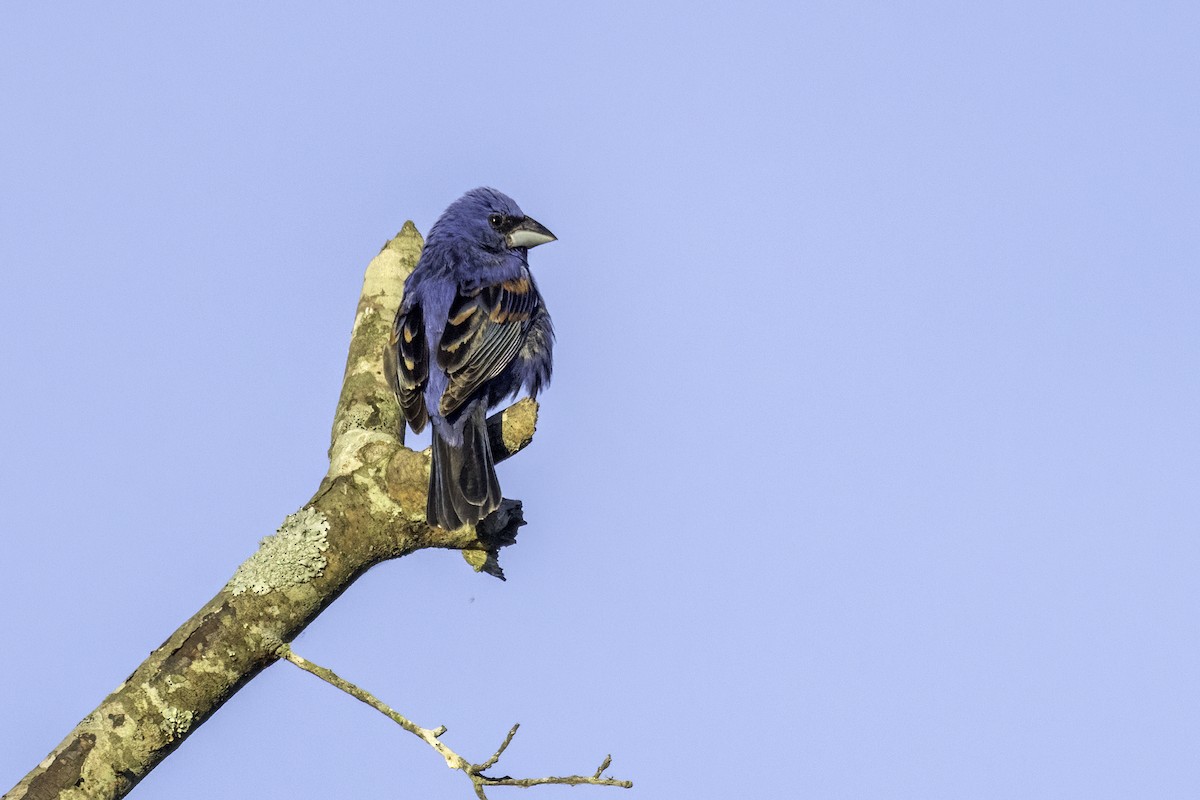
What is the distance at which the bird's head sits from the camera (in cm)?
977

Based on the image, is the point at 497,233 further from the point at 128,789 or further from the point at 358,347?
the point at 128,789

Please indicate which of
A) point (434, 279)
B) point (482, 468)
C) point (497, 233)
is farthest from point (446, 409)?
point (497, 233)

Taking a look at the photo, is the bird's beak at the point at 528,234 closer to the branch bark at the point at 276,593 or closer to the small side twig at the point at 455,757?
the branch bark at the point at 276,593

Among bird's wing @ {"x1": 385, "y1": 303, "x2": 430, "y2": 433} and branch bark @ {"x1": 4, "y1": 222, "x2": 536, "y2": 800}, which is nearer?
branch bark @ {"x1": 4, "y1": 222, "x2": 536, "y2": 800}

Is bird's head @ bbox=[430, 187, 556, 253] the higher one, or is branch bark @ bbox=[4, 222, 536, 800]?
bird's head @ bbox=[430, 187, 556, 253]

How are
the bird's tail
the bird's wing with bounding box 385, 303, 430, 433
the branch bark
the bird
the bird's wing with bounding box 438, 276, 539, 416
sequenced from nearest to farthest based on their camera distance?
1. the branch bark
2. the bird's tail
3. the bird
4. the bird's wing with bounding box 385, 303, 430, 433
5. the bird's wing with bounding box 438, 276, 539, 416

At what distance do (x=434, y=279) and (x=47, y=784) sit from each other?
182 inches

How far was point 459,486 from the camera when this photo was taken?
6.22 metres

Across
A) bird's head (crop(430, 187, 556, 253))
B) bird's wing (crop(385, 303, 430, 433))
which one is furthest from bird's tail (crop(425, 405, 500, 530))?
bird's head (crop(430, 187, 556, 253))

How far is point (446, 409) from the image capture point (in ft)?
24.8

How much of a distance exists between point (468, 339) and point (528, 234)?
2059 millimetres

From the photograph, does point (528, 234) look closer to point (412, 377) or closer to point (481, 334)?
point (481, 334)

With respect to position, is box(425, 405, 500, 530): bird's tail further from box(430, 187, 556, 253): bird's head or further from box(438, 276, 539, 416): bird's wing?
box(430, 187, 556, 253): bird's head

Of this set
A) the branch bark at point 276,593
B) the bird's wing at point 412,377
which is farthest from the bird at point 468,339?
the branch bark at point 276,593
